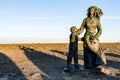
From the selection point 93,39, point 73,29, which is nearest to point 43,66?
point 73,29

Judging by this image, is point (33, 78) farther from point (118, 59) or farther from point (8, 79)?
point (118, 59)

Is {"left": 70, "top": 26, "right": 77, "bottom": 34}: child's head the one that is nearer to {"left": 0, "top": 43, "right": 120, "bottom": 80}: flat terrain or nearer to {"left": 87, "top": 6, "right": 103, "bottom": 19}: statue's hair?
{"left": 87, "top": 6, "right": 103, "bottom": 19}: statue's hair

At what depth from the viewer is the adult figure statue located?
786 inches

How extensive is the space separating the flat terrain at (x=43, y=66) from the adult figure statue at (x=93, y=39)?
550mm

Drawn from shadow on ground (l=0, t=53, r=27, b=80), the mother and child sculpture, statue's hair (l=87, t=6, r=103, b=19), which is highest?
statue's hair (l=87, t=6, r=103, b=19)

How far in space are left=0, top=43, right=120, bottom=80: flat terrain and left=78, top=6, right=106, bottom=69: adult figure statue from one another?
550 mm

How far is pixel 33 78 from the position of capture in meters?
18.7

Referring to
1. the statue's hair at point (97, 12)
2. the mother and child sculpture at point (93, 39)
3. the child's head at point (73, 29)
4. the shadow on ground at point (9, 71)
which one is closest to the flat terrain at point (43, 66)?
the shadow on ground at point (9, 71)

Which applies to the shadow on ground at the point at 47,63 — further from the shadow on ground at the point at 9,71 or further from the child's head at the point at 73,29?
the child's head at the point at 73,29

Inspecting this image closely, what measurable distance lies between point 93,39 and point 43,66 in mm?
4221

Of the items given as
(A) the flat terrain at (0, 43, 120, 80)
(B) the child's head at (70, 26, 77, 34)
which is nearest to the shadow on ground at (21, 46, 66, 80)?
(A) the flat terrain at (0, 43, 120, 80)

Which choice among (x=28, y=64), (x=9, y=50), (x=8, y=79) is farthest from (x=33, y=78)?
(x=9, y=50)

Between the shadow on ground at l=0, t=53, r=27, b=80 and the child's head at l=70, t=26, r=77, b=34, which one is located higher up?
the child's head at l=70, t=26, r=77, b=34

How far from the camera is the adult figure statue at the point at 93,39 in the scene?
19953mm
